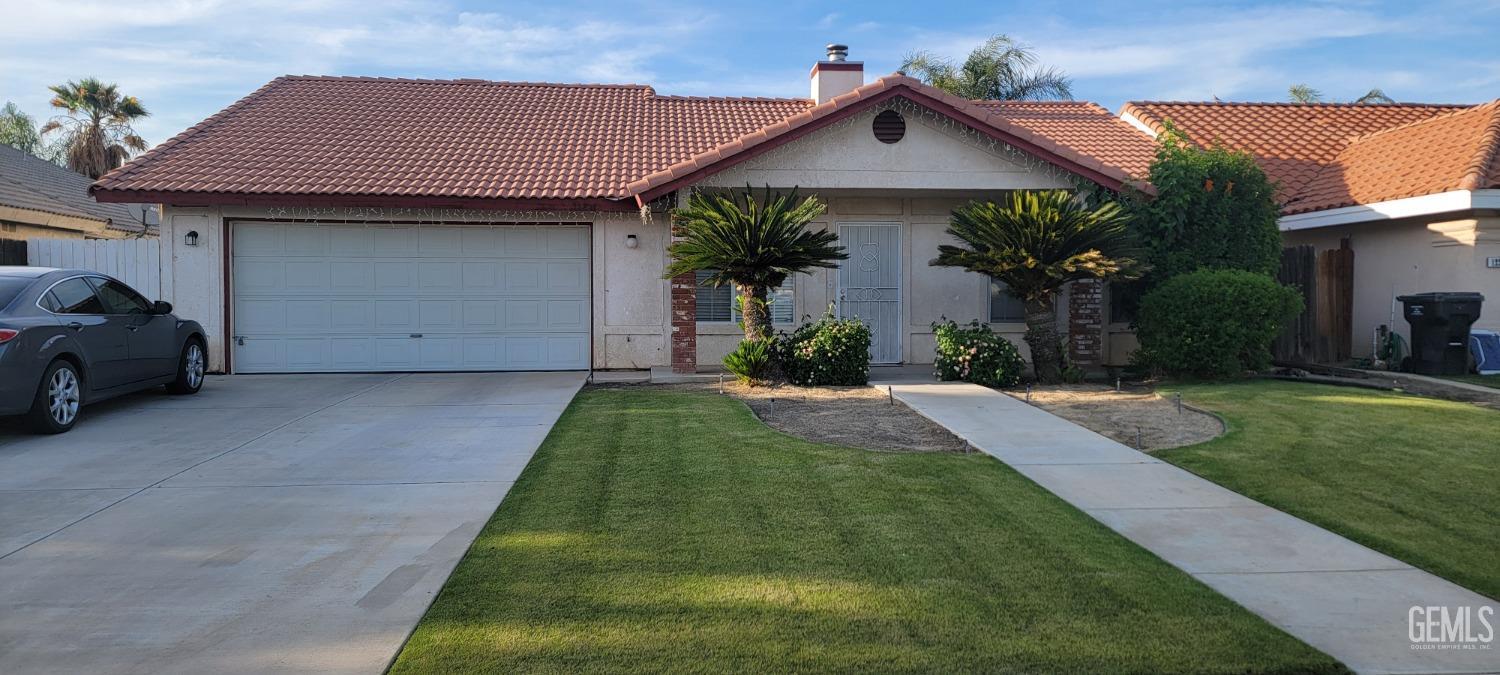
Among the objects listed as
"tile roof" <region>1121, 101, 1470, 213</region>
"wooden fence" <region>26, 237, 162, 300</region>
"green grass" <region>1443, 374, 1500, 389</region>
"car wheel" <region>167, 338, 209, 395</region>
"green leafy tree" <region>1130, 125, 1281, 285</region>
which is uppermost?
"tile roof" <region>1121, 101, 1470, 213</region>

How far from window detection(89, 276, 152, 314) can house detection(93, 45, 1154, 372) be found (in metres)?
3.04

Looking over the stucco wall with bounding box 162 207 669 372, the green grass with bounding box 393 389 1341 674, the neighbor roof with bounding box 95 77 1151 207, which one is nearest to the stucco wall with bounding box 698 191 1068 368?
the stucco wall with bounding box 162 207 669 372

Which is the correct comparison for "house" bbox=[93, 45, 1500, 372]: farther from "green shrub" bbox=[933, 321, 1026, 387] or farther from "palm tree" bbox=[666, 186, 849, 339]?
"green shrub" bbox=[933, 321, 1026, 387]

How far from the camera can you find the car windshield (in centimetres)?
874

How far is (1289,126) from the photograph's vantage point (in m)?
19.0

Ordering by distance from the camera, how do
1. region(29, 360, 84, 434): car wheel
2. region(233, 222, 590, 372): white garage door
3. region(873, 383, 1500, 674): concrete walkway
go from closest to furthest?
region(873, 383, 1500, 674): concrete walkway
region(29, 360, 84, 434): car wheel
region(233, 222, 590, 372): white garage door

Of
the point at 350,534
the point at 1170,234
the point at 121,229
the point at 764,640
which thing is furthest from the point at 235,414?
the point at 121,229

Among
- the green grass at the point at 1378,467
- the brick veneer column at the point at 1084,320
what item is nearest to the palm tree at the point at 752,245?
the brick veneer column at the point at 1084,320

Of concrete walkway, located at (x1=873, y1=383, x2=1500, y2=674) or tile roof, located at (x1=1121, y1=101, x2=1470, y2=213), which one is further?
tile roof, located at (x1=1121, y1=101, x2=1470, y2=213)

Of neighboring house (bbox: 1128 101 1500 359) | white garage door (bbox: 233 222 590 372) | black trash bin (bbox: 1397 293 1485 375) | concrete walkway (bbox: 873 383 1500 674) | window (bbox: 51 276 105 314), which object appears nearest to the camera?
concrete walkway (bbox: 873 383 1500 674)

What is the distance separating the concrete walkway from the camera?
4160 mm

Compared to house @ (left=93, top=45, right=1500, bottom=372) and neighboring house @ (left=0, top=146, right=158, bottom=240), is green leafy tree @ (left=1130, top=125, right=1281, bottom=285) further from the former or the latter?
neighboring house @ (left=0, top=146, right=158, bottom=240)

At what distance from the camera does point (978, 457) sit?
7961 millimetres

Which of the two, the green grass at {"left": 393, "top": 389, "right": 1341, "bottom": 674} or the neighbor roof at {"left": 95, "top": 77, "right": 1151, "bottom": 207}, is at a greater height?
the neighbor roof at {"left": 95, "top": 77, "right": 1151, "bottom": 207}
